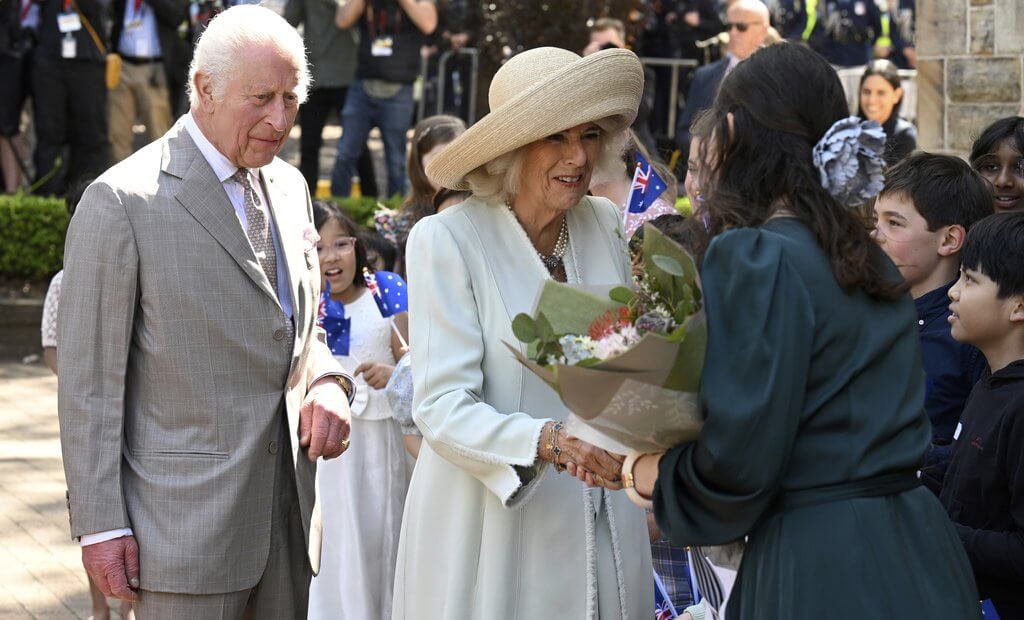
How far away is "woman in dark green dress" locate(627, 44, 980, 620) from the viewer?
240 cm

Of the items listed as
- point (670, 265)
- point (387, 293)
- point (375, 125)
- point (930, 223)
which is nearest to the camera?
point (670, 265)

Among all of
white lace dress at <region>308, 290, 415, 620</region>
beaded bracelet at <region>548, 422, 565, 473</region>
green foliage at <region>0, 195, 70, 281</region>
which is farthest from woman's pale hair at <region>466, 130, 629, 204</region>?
green foliage at <region>0, 195, 70, 281</region>

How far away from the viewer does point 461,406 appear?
3.19m

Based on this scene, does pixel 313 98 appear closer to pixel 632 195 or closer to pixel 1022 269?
pixel 632 195

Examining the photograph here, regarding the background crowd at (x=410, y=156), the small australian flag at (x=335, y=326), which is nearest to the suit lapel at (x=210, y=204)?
the background crowd at (x=410, y=156)

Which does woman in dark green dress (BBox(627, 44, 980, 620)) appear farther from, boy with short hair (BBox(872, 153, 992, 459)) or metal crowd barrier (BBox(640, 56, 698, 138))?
metal crowd barrier (BBox(640, 56, 698, 138))

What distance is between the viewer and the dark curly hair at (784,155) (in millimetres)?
2531

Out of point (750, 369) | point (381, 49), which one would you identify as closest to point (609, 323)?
point (750, 369)

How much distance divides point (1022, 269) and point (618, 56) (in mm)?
1248

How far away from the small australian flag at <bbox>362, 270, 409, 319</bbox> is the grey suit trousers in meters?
1.88

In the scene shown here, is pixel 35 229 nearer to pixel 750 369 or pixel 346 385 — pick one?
pixel 346 385

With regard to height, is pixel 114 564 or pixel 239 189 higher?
pixel 239 189

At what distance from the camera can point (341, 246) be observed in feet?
17.6

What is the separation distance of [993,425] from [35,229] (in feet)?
29.7
